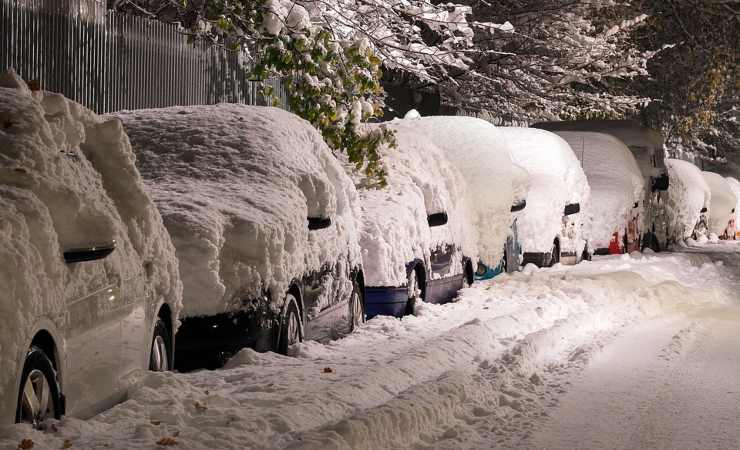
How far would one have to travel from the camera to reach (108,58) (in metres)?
14.0

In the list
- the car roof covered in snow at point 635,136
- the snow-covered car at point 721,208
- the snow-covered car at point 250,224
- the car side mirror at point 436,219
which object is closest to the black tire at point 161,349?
the snow-covered car at point 250,224

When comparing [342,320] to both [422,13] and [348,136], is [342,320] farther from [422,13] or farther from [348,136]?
[422,13]

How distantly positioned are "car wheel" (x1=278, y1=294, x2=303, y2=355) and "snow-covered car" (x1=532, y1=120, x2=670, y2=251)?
1624cm

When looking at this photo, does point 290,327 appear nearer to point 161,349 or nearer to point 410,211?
point 161,349

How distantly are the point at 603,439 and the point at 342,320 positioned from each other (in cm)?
376

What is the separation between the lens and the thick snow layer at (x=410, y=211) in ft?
39.8

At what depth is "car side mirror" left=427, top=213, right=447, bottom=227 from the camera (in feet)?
44.1

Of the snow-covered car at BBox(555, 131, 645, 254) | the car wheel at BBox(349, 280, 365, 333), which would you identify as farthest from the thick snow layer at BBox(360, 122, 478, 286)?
the snow-covered car at BBox(555, 131, 645, 254)

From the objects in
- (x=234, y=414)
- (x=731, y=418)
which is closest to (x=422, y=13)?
(x=731, y=418)

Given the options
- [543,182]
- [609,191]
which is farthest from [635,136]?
[543,182]

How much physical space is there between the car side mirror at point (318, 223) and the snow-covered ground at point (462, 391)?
2.88 feet

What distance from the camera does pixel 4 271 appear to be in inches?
207

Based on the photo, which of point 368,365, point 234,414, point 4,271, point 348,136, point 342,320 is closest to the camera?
point 4,271

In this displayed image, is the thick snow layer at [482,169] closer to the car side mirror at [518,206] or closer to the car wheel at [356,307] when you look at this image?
the car side mirror at [518,206]
